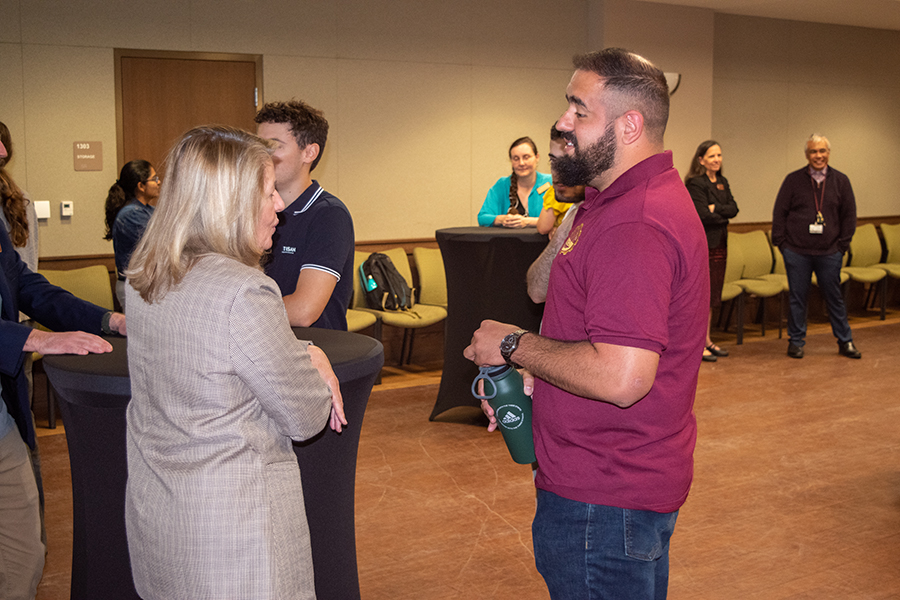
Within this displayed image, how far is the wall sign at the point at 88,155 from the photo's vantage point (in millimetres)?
5703

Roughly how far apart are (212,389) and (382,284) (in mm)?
4724

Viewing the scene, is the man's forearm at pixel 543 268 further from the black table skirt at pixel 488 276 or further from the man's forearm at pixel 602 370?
the black table skirt at pixel 488 276

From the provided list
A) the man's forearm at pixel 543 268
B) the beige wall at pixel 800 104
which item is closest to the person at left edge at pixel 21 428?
the man's forearm at pixel 543 268

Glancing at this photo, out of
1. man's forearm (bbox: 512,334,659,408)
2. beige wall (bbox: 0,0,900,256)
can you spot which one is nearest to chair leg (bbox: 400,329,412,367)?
beige wall (bbox: 0,0,900,256)

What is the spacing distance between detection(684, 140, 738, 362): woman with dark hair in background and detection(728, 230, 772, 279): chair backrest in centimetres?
114

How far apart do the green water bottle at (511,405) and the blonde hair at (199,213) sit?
61 cm

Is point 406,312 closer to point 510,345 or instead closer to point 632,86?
point 510,345

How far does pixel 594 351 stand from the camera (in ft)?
4.92

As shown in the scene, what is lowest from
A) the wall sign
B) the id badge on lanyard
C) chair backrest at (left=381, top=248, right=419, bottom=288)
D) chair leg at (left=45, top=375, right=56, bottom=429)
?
chair leg at (left=45, top=375, right=56, bottom=429)

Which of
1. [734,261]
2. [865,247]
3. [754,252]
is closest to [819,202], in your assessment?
[734,261]

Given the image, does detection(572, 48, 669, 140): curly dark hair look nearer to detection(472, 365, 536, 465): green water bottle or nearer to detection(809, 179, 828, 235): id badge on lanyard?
detection(472, 365, 536, 465): green water bottle

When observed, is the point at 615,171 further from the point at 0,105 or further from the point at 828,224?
the point at 828,224

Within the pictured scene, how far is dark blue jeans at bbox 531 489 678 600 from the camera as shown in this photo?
5.30 feet

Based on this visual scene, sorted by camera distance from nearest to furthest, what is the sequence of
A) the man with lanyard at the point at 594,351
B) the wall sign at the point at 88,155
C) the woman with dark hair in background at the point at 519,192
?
the man with lanyard at the point at 594,351, the woman with dark hair in background at the point at 519,192, the wall sign at the point at 88,155
